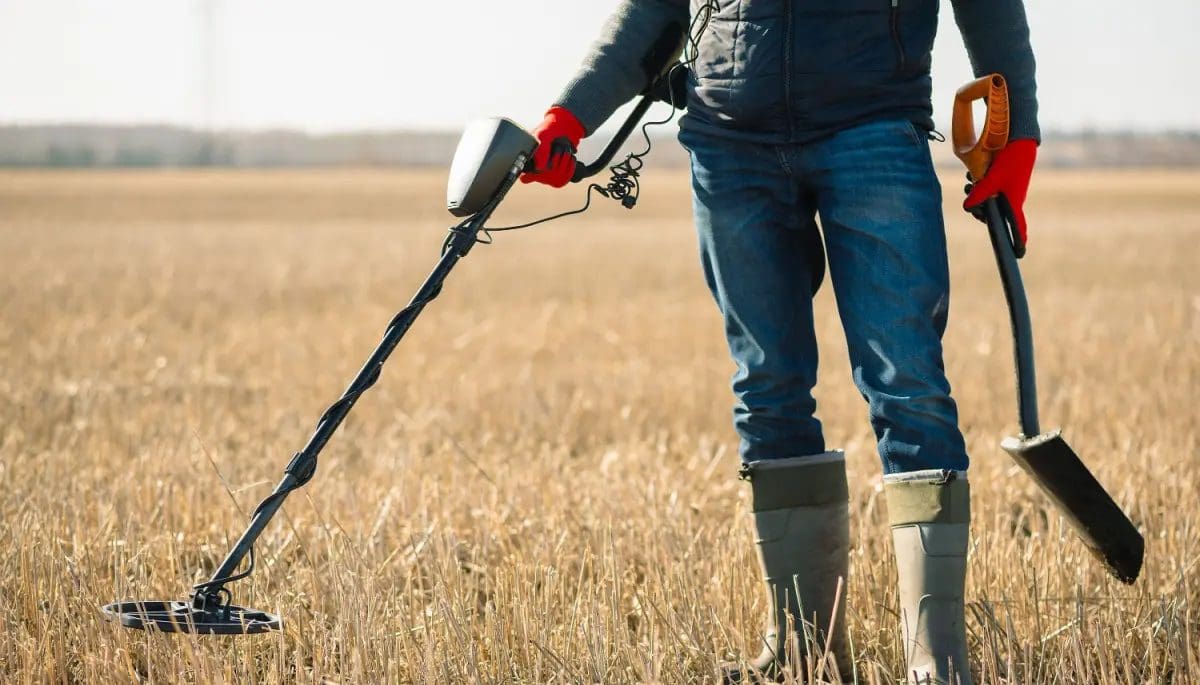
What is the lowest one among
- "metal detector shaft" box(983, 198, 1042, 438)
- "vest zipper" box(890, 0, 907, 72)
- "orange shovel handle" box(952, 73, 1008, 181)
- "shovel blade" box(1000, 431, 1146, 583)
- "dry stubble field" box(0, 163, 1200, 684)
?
"dry stubble field" box(0, 163, 1200, 684)

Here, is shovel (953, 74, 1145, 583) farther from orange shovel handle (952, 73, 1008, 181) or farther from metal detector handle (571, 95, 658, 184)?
metal detector handle (571, 95, 658, 184)

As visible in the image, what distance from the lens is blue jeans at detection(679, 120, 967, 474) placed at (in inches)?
104

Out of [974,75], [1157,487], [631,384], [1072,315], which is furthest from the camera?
[1072,315]

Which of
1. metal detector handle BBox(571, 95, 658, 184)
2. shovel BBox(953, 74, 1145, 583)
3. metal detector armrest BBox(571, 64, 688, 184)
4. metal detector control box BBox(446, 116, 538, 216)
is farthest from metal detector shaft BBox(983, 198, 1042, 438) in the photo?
metal detector control box BBox(446, 116, 538, 216)

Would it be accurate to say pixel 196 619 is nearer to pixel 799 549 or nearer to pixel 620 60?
pixel 799 549

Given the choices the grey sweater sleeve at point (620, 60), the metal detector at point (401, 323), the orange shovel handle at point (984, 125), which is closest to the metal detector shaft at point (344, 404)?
the metal detector at point (401, 323)

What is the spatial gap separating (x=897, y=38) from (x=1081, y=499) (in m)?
1.06

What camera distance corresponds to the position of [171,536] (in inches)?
150

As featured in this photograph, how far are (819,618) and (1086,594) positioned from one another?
862 millimetres

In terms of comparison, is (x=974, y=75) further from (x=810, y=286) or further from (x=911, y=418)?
(x=911, y=418)

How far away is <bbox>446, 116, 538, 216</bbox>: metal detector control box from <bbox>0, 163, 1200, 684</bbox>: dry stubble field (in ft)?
2.97

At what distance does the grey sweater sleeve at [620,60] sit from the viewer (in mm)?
3135

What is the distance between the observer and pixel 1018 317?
9.28ft

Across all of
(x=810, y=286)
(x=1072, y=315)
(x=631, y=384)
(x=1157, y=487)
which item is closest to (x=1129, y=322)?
(x=1072, y=315)
